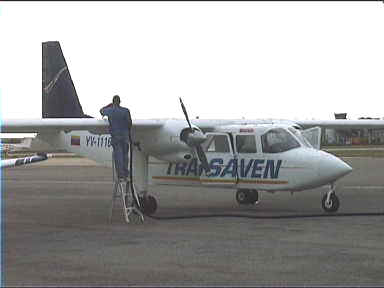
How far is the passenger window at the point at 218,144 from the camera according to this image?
15625mm

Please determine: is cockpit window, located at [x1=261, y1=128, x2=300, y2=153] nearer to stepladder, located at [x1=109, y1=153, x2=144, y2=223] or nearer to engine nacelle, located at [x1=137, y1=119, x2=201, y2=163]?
engine nacelle, located at [x1=137, y1=119, x2=201, y2=163]

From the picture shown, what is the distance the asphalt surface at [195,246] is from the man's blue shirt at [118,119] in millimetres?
1925

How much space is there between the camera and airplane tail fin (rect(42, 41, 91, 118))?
64.3ft

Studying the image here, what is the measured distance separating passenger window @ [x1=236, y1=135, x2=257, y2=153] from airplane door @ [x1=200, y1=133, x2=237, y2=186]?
202 millimetres

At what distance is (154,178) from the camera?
1641cm

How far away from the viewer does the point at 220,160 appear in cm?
1553

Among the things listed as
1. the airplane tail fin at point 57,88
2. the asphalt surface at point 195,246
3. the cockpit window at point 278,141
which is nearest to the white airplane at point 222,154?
the cockpit window at point 278,141

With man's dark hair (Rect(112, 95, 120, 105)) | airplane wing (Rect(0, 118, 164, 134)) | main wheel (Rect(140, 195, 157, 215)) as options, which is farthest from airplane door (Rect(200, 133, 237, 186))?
man's dark hair (Rect(112, 95, 120, 105))

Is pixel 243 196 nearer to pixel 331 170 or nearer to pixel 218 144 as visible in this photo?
pixel 218 144

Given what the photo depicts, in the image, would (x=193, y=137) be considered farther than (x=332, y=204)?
Yes

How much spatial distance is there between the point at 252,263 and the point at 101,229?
453 cm

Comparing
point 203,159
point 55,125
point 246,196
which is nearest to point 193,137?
point 203,159

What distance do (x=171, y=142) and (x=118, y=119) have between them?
5.36ft

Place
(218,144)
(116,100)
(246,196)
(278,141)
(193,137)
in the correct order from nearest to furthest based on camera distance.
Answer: (116,100)
(193,137)
(278,141)
(218,144)
(246,196)
